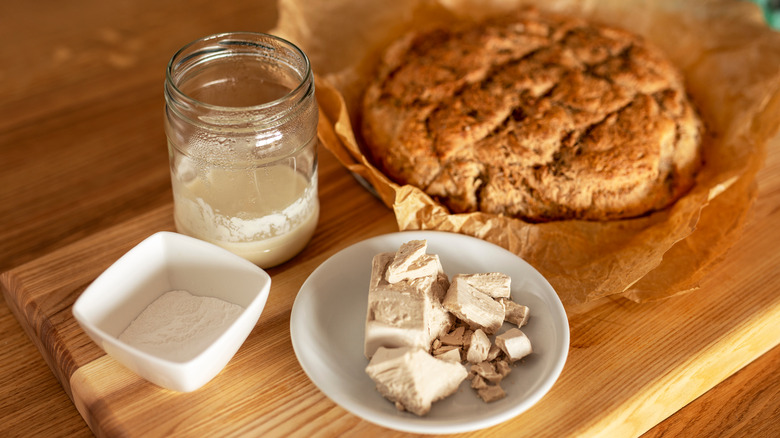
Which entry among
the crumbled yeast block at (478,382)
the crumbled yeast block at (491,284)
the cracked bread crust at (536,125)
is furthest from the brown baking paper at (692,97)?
the crumbled yeast block at (478,382)

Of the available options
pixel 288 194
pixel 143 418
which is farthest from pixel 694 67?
pixel 143 418

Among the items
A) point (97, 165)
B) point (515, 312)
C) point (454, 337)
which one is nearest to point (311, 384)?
point (454, 337)

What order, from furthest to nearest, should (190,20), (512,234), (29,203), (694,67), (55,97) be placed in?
(190,20) → (55,97) → (694,67) → (29,203) → (512,234)

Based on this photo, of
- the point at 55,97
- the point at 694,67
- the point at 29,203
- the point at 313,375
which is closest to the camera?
the point at 313,375

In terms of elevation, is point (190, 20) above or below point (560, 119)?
below

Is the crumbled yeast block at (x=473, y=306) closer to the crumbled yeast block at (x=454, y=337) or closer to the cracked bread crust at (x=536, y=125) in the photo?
the crumbled yeast block at (x=454, y=337)

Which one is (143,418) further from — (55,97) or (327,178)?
(55,97)

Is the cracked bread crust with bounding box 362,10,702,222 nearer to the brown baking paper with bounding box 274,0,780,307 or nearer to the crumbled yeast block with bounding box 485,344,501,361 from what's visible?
the brown baking paper with bounding box 274,0,780,307
